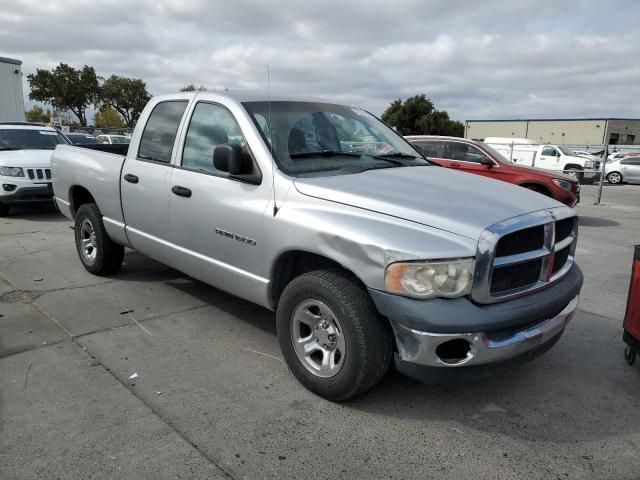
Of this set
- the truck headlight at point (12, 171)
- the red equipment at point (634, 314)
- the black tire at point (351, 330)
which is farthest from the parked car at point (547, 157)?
the black tire at point (351, 330)

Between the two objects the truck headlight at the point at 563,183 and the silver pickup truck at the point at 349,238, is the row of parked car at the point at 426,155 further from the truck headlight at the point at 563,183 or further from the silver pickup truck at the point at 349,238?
the silver pickup truck at the point at 349,238

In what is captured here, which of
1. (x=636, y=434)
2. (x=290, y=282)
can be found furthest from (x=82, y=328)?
(x=636, y=434)

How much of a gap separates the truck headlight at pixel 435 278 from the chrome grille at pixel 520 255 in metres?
0.06

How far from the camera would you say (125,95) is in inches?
2376

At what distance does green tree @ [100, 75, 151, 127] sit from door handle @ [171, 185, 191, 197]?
2358 inches

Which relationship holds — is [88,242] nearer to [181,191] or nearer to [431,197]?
[181,191]

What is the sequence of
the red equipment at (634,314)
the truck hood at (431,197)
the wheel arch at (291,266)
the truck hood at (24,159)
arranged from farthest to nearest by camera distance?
the truck hood at (24,159)
the red equipment at (634,314)
the wheel arch at (291,266)
the truck hood at (431,197)

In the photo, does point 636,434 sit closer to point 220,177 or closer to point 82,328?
point 220,177

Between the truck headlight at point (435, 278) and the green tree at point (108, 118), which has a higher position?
the green tree at point (108, 118)

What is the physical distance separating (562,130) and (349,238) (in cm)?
6954

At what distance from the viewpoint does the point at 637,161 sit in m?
24.0

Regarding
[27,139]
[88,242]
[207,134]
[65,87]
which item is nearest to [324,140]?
[207,134]

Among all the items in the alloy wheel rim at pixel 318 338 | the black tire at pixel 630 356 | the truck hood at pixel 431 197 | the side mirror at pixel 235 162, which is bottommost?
the black tire at pixel 630 356

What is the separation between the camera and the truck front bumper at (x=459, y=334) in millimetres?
2604
